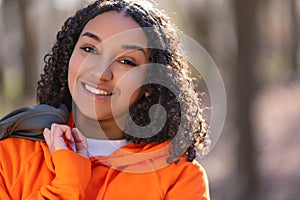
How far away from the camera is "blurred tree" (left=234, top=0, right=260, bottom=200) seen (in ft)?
25.2

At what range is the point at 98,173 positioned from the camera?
2.75 m

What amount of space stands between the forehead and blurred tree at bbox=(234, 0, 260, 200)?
16.3ft

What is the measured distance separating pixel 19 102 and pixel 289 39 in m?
5.31

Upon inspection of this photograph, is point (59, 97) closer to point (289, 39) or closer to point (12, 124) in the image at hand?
point (12, 124)

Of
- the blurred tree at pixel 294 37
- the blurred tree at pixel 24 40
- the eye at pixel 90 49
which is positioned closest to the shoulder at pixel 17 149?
the eye at pixel 90 49

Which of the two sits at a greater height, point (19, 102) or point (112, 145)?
point (112, 145)

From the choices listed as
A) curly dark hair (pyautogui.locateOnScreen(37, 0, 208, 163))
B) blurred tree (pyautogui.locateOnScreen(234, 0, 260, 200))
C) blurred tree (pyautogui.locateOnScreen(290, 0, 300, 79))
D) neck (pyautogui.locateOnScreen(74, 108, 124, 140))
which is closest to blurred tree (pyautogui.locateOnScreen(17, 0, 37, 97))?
blurred tree (pyautogui.locateOnScreen(290, 0, 300, 79))

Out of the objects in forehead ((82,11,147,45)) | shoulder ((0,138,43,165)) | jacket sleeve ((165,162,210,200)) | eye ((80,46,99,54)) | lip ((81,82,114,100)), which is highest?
forehead ((82,11,147,45))

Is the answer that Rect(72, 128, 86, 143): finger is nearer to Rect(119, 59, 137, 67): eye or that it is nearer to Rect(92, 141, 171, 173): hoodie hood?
Rect(92, 141, 171, 173): hoodie hood

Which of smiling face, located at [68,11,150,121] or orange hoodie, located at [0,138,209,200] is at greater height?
smiling face, located at [68,11,150,121]

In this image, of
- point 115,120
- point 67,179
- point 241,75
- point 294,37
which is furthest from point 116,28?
point 294,37

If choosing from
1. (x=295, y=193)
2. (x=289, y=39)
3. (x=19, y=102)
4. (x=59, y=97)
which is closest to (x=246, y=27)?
(x=295, y=193)

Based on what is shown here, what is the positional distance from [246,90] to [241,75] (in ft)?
0.54

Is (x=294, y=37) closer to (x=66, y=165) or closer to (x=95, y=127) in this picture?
(x=95, y=127)
